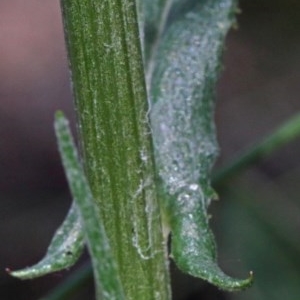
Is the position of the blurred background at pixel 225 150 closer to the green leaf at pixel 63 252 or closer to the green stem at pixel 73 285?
the green stem at pixel 73 285

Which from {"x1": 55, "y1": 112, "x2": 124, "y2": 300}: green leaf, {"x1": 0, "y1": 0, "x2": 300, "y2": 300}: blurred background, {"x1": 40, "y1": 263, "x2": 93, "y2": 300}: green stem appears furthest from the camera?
{"x1": 0, "y1": 0, "x2": 300, "y2": 300}: blurred background

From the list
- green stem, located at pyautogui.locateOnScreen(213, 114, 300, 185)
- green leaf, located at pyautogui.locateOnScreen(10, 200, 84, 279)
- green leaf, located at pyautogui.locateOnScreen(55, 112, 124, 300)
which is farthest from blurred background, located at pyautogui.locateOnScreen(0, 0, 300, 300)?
green leaf, located at pyautogui.locateOnScreen(55, 112, 124, 300)

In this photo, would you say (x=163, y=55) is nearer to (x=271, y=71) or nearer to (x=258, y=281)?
(x=258, y=281)

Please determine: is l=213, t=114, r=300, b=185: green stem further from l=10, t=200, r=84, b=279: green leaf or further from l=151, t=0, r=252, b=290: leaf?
l=10, t=200, r=84, b=279: green leaf

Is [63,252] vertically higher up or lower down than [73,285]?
higher up

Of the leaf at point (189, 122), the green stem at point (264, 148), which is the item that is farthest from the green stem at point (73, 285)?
the leaf at point (189, 122)

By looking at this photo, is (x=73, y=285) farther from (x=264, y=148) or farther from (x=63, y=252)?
(x=63, y=252)

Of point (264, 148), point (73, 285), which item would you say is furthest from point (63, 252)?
point (264, 148)
